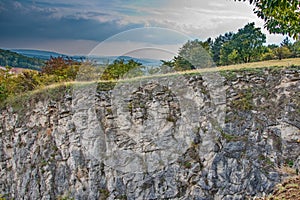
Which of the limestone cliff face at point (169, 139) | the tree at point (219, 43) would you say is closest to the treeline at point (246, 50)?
the tree at point (219, 43)

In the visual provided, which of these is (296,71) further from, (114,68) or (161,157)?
(114,68)

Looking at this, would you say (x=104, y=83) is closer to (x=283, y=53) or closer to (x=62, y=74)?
(x=62, y=74)

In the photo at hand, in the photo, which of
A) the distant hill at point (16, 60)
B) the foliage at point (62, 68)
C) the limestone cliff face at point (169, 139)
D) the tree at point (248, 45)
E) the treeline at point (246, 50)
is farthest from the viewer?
the distant hill at point (16, 60)

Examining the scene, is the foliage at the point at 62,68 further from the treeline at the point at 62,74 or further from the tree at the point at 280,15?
the tree at the point at 280,15

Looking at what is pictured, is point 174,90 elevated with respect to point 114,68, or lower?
lower

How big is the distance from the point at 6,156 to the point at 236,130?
24.4ft

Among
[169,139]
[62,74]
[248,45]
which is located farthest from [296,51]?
[62,74]

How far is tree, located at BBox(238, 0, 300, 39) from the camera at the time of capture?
2.61 m

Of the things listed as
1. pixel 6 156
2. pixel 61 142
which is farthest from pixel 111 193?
pixel 6 156

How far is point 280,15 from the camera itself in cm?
313

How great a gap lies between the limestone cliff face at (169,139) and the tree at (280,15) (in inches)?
161

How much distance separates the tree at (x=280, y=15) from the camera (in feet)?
8.55

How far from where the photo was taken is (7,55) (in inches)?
782

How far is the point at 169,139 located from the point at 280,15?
5.03 meters
